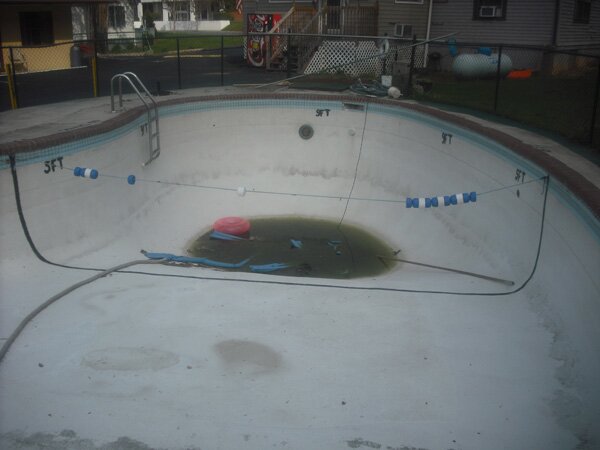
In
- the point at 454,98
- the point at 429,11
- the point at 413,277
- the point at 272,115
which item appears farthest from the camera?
the point at 429,11

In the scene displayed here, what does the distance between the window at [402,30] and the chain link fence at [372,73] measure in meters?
0.65

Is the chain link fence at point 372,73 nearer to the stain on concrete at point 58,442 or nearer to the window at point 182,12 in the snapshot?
the stain on concrete at point 58,442

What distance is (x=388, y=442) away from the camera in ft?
14.5

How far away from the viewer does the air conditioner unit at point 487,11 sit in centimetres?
1906

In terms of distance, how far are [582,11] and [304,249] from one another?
51.4ft

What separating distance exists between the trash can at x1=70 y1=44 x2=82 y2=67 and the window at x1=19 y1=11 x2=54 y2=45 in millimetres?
1550

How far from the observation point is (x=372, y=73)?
16.7m

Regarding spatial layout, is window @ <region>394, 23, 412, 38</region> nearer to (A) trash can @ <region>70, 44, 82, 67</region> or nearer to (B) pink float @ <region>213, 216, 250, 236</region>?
(A) trash can @ <region>70, 44, 82, 67</region>

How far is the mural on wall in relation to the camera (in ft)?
66.2

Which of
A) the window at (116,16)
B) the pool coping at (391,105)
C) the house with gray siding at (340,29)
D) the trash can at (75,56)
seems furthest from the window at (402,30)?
the window at (116,16)

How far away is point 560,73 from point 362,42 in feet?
19.4

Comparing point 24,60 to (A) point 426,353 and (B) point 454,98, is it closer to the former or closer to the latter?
(B) point 454,98

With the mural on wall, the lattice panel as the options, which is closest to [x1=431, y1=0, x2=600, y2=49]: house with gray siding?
the lattice panel

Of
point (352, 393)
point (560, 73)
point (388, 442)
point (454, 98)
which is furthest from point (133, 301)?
point (560, 73)
